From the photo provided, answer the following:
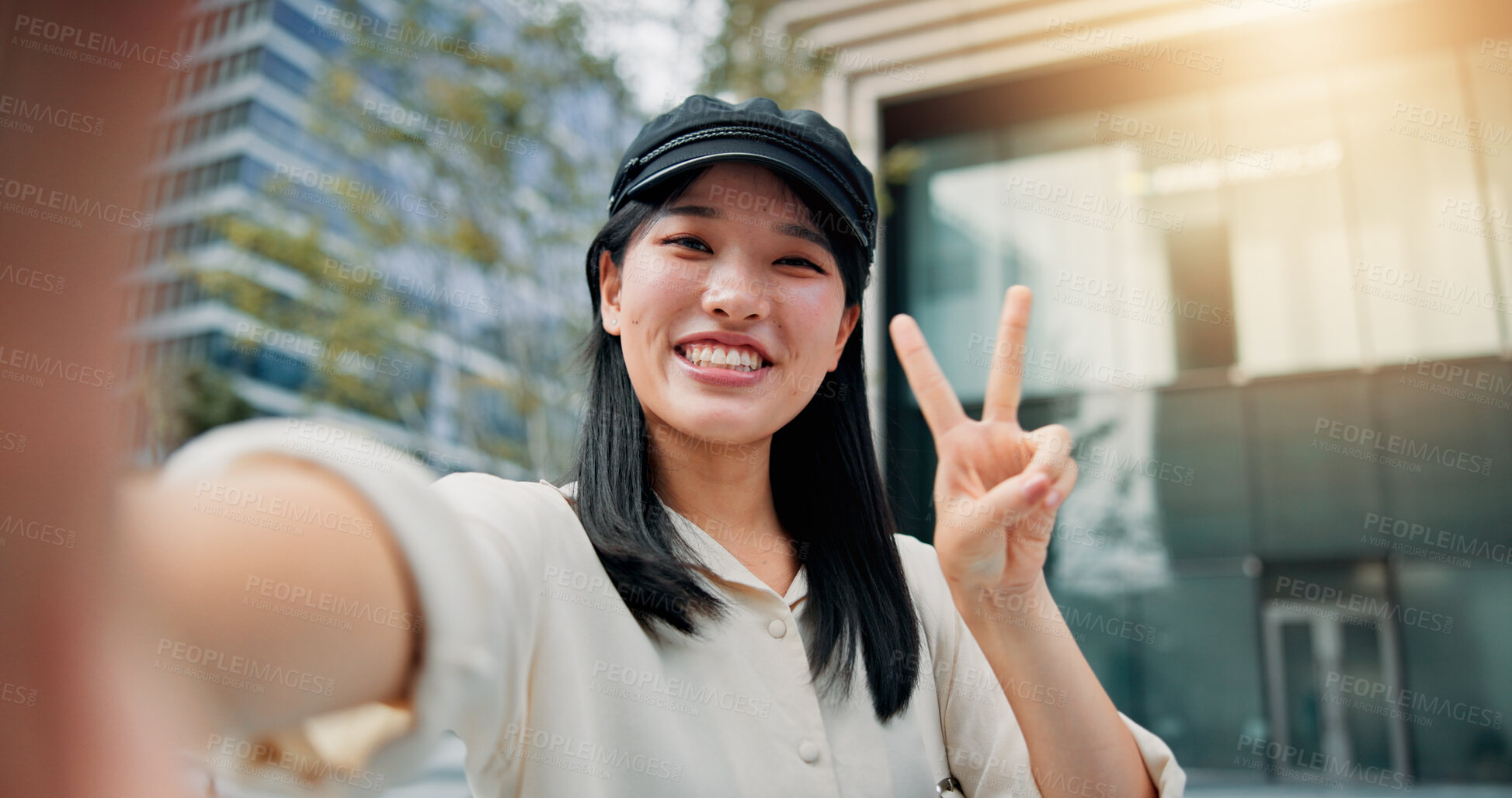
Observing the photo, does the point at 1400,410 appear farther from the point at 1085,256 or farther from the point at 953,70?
the point at 953,70

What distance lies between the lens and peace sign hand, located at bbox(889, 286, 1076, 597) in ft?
3.79

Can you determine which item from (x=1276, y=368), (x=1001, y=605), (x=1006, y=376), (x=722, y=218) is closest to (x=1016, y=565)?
(x=1001, y=605)

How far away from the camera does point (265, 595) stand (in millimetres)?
403

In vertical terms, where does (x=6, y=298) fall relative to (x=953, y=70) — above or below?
below

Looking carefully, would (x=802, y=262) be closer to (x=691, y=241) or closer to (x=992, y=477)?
(x=691, y=241)

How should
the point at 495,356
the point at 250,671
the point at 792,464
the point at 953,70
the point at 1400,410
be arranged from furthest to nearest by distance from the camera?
the point at 953,70 → the point at 1400,410 → the point at 495,356 → the point at 792,464 → the point at 250,671

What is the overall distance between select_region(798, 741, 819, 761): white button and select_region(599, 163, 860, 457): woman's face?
1.43 feet

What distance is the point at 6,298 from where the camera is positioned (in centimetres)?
25

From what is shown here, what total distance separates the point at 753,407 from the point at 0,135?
3.50ft

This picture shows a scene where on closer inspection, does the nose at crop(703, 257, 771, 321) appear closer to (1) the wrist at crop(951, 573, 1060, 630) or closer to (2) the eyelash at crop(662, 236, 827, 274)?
(2) the eyelash at crop(662, 236, 827, 274)

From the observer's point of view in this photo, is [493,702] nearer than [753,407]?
Yes

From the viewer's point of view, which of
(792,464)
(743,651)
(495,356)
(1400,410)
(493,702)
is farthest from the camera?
(1400,410)

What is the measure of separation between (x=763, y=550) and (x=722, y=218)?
1.78 feet

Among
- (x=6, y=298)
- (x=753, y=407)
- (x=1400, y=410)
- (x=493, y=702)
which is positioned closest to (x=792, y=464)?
(x=753, y=407)
